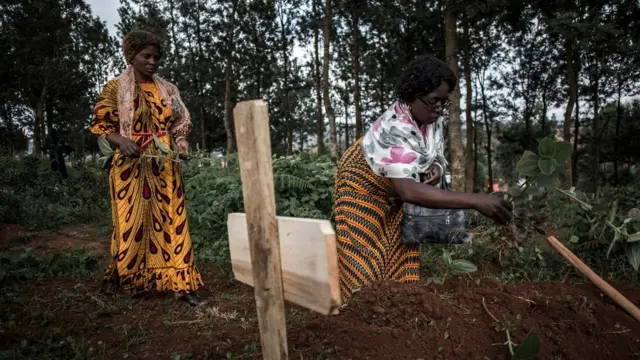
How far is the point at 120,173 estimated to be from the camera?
2.95 m

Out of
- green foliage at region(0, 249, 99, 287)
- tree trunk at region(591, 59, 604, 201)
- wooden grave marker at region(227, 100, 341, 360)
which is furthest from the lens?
tree trunk at region(591, 59, 604, 201)

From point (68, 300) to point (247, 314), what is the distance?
139cm

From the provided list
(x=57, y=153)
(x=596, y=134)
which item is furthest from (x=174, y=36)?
(x=596, y=134)

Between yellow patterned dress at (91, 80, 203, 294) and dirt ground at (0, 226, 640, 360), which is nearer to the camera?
dirt ground at (0, 226, 640, 360)

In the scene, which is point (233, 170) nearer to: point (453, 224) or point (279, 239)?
point (453, 224)

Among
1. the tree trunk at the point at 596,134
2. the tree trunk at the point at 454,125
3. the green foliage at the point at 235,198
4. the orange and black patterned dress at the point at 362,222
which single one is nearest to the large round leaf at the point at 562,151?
the orange and black patterned dress at the point at 362,222

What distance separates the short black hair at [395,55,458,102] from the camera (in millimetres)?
1858

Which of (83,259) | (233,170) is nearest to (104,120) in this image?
(83,259)

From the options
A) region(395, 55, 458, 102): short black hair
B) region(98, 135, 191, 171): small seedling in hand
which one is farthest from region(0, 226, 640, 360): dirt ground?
region(98, 135, 191, 171): small seedling in hand

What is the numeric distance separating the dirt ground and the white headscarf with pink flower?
1.91 feet

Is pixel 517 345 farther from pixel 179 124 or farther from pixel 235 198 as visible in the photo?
pixel 235 198

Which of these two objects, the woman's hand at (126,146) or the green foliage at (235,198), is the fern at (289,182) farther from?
the woman's hand at (126,146)

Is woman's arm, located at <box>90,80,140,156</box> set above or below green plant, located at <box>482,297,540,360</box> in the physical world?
above

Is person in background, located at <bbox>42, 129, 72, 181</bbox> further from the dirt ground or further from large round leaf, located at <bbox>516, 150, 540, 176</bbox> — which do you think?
large round leaf, located at <bbox>516, 150, 540, 176</bbox>
